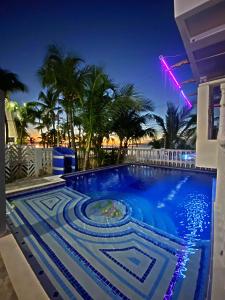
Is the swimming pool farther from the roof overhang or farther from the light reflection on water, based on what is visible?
the roof overhang

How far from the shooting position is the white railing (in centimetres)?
909

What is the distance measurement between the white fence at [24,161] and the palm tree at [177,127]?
681 cm

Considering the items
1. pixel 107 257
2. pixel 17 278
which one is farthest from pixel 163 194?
pixel 17 278

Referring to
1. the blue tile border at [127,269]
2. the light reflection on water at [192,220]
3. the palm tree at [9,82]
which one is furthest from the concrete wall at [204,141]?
the palm tree at [9,82]

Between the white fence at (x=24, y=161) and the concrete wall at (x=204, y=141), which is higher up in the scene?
the concrete wall at (x=204, y=141)

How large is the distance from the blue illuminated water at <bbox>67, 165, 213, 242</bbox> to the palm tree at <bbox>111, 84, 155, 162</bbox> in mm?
2207

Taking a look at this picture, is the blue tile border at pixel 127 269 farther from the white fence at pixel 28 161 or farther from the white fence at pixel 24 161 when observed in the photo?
the white fence at pixel 24 161

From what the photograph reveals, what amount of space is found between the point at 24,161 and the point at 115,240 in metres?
5.44

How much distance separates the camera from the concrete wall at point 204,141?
3154 mm

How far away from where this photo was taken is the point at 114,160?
10320mm

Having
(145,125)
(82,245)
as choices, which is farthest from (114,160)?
(82,245)

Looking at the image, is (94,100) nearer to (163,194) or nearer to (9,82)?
(163,194)

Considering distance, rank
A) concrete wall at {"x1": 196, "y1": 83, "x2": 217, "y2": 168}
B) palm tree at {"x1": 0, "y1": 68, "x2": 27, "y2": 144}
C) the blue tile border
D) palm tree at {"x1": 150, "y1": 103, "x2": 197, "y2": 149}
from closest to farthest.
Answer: the blue tile border, concrete wall at {"x1": 196, "y1": 83, "x2": 217, "y2": 168}, palm tree at {"x1": 0, "y1": 68, "x2": 27, "y2": 144}, palm tree at {"x1": 150, "y1": 103, "x2": 197, "y2": 149}

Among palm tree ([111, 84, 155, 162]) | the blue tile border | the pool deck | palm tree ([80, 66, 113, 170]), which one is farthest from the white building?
palm tree ([80, 66, 113, 170])
